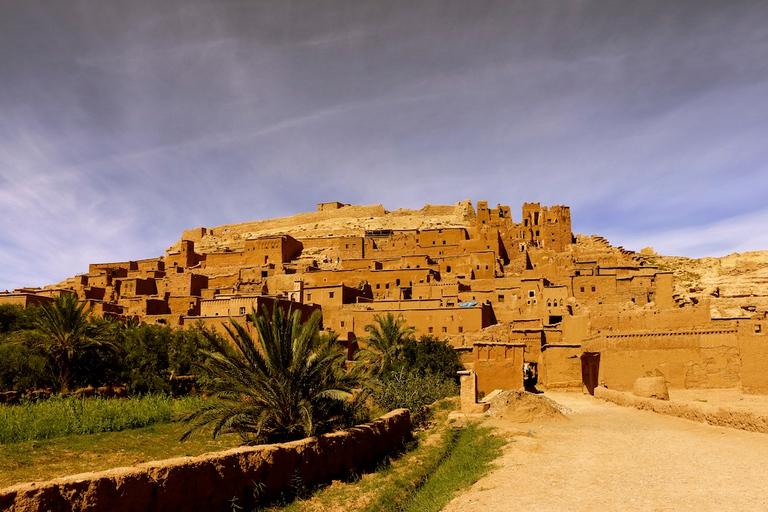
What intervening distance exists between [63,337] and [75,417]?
6.36 meters

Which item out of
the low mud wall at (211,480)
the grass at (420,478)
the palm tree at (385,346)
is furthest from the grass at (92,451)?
the palm tree at (385,346)

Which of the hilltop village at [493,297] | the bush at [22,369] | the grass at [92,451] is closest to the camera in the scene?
the grass at [92,451]

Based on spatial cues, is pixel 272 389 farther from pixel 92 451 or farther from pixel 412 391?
pixel 412 391

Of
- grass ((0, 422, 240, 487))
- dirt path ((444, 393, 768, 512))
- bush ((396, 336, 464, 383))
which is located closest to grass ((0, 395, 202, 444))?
grass ((0, 422, 240, 487))

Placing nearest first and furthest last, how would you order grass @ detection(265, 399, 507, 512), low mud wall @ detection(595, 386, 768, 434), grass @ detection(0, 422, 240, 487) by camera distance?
grass @ detection(265, 399, 507, 512) < grass @ detection(0, 422, 240, 487) < low mud wall @ detection(595, 386, 768, 434)

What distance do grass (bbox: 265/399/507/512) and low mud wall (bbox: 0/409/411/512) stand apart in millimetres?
327

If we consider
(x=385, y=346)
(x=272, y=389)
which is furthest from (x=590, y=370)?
(x=272, y=389)

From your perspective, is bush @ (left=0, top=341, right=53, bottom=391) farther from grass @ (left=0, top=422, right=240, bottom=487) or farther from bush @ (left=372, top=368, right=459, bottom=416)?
bush @ (left=372, top=368, right=459, bottom=416)

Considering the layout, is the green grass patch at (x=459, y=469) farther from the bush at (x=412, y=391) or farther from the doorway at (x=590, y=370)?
the doorway at (x=590, y=370)

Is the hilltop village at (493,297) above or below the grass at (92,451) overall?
above

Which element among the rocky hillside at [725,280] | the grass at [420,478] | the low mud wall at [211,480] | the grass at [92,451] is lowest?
the grass at [420,478]

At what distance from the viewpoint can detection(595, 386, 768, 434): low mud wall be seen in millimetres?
9500

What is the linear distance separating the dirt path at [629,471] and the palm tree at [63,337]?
13720mm

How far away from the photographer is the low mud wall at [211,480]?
196 inches
